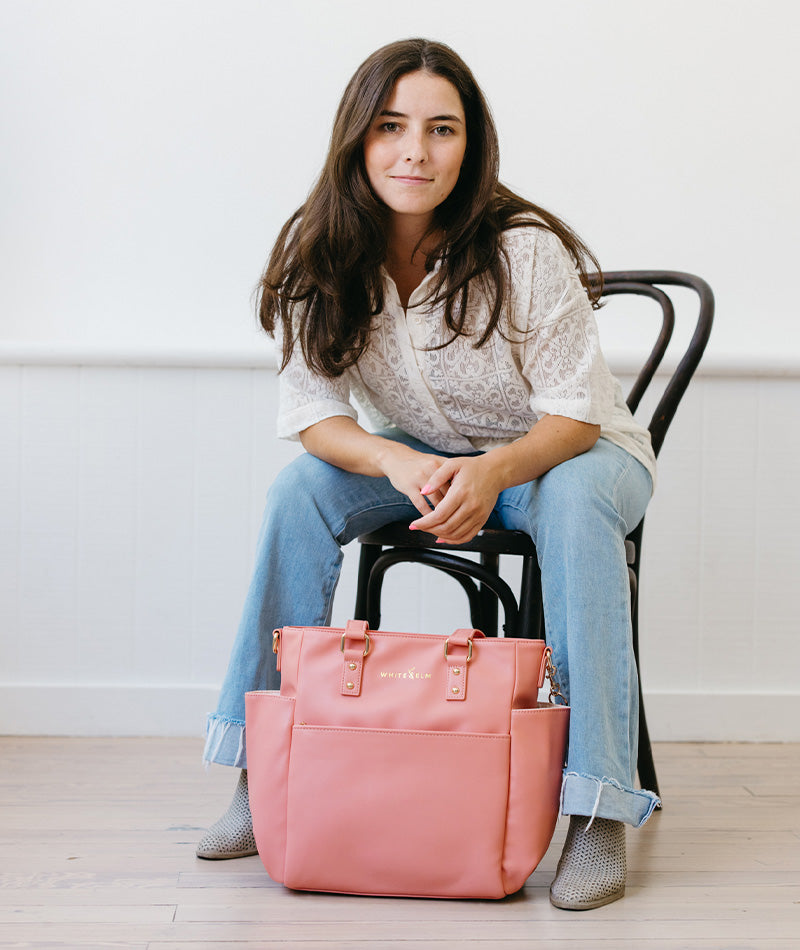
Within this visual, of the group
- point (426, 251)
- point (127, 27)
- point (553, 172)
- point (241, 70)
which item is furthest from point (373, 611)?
point (127, 27)

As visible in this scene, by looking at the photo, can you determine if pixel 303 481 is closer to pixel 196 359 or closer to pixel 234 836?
pixel 234 836

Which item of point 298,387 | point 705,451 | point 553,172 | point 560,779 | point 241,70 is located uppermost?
point 241,70

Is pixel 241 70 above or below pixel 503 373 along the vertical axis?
above

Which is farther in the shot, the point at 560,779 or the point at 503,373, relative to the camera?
the point at 503,373

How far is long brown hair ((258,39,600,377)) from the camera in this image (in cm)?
117

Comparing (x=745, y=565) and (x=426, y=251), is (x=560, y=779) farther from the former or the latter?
(x=745, y=565)

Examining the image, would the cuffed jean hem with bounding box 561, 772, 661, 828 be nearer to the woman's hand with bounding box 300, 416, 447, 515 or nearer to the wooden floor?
the wooden floor

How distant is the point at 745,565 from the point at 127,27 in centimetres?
144

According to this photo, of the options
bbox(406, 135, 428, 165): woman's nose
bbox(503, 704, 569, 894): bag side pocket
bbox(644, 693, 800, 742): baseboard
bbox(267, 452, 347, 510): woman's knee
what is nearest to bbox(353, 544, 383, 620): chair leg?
bbox(267, 452, 347, 510): woman's knee

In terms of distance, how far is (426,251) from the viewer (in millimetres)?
1255

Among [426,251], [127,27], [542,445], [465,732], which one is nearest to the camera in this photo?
[465,732]

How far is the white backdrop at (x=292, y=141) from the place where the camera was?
5.67 feet

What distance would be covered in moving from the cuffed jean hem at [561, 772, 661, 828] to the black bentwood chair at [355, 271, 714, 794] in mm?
243

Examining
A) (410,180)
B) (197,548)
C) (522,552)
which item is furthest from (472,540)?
(197,548)
